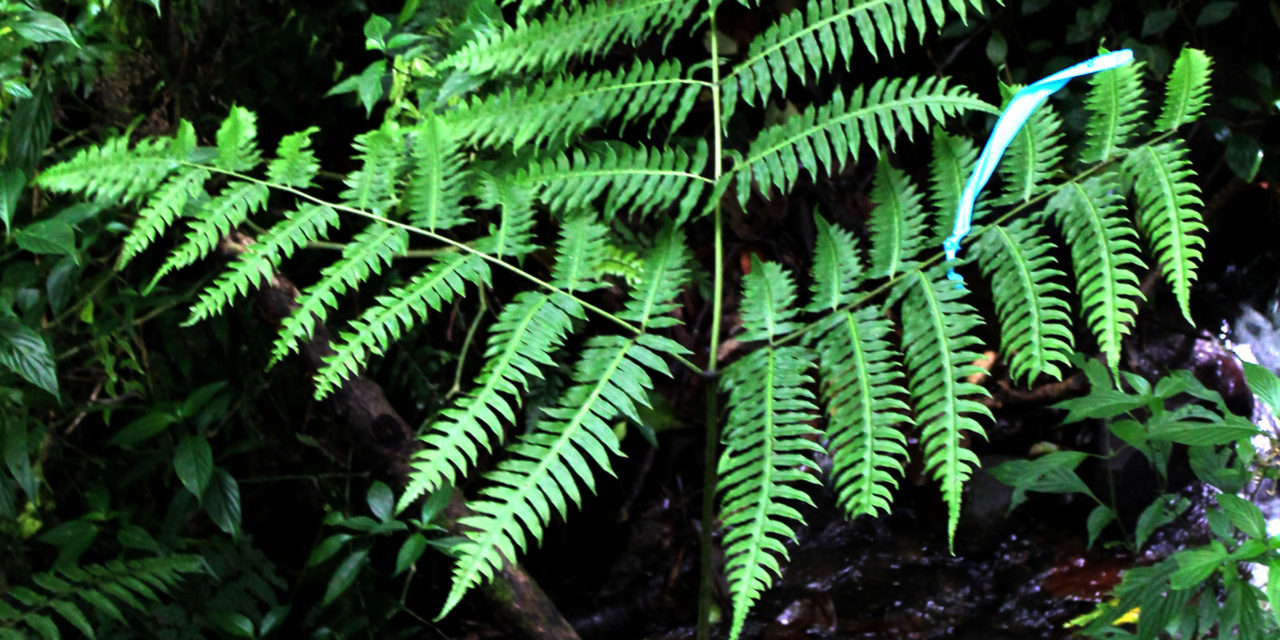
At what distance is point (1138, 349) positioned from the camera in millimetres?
3512

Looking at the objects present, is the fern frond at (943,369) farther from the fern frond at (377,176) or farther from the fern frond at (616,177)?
the fern frond at (377,176)

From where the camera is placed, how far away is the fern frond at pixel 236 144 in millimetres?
1729

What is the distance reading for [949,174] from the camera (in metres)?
1.52

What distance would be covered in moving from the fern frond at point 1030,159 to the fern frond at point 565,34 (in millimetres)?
616

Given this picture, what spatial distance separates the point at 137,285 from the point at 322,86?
2.66 ft

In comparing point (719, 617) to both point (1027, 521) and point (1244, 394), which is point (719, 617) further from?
point (1244, 394)

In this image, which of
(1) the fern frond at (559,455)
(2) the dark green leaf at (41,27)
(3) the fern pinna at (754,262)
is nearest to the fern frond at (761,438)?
(3) the fern pinna at (754,262)

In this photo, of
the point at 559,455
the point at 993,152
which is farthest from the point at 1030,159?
the point at 559,455

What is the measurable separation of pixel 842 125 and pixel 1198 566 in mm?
991

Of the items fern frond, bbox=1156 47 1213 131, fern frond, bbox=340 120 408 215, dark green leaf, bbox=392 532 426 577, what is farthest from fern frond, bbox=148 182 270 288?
fern frond, bbox=1156 47 1213 131

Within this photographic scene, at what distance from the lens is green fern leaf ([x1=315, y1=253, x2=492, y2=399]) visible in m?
1.43

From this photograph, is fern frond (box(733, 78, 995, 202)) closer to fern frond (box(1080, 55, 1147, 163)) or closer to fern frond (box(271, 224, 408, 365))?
fern frond (box(1080, 55, 1147, 163))

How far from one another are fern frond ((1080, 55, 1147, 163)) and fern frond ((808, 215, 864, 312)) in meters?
0.39

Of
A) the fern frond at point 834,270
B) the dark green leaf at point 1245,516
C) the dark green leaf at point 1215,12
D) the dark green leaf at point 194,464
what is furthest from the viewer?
the dark green leaf at point 1215,12
